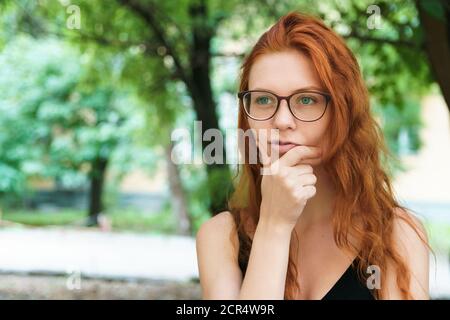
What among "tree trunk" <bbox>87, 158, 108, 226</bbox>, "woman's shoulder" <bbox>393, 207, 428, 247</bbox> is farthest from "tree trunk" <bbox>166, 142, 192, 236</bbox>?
"woman's shoulder" <bbox>393, 207, 428, 247</bbox>

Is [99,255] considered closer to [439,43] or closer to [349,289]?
[439,43]

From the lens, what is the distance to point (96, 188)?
1498 cm

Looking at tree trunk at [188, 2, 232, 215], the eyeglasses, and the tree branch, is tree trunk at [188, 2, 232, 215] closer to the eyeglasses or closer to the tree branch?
the tree branch

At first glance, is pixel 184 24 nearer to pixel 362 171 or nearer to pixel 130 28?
pixel 130 28

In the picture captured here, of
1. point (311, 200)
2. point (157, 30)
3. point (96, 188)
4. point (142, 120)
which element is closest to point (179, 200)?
point (142, 120)

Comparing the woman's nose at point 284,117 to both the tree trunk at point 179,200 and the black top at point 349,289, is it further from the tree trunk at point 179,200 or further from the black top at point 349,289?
the tree trunk at point 179,200

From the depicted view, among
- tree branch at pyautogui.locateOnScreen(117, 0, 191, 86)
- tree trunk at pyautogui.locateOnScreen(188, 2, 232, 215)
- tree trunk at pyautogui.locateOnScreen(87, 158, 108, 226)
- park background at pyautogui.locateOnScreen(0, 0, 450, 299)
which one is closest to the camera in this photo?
park background at pyautogui.locateOnScreen(0, 0, 450, 299)

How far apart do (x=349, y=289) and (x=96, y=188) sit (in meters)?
14.2

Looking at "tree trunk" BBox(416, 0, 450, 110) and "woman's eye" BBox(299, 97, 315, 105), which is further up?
"tree trunk" BBox(416, 0, 450, 110)

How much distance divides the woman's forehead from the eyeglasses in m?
0.01

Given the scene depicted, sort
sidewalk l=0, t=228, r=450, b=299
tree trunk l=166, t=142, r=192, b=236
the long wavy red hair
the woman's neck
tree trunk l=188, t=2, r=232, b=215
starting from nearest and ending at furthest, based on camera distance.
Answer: the long wavy red hair → the woman's neck → tree trunk l=188, t=2, r=232, b=215 → sidewalk l=0, t=228, r=450, b=299 → tree trunk l=166, t=142, r=192, b=236

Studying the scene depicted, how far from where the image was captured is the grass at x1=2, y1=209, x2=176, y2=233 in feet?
47.4

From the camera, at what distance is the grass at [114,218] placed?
47.4ft

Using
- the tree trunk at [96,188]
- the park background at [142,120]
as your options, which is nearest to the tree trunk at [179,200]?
the park background at [142,120]
